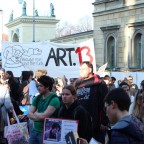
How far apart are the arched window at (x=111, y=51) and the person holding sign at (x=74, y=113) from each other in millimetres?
29066

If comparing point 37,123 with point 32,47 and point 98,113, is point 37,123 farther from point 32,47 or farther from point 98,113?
point 32,47

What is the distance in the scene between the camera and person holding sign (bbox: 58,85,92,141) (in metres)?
6.65

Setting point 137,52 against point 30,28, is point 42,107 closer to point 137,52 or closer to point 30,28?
point 137,52

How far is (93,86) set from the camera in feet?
26.6


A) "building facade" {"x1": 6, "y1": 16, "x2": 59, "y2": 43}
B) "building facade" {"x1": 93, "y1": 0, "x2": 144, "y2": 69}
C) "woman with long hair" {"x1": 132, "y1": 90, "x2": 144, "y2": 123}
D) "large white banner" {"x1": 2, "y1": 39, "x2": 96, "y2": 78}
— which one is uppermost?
"building facade" {"x1": 6, "y1": 16, "x2": 59, "y2": 43}

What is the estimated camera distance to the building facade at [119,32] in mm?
32781

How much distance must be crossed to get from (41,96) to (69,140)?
9.25ft

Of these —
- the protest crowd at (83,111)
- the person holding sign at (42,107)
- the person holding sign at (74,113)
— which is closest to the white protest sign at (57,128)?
the protest crowd at (83,111)

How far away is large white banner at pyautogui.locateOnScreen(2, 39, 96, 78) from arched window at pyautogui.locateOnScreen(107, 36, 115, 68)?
22915 mm

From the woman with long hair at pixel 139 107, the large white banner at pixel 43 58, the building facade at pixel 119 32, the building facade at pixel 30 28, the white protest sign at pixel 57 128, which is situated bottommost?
the white protest sign at pixel 57 128

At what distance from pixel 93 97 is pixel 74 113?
137cm

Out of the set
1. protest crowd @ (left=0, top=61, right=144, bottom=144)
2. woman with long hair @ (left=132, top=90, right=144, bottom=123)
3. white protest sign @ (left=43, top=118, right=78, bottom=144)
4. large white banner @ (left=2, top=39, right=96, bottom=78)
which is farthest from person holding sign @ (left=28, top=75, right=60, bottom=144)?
large white banner @ (left=2, top=39, right=96, bottom=78)

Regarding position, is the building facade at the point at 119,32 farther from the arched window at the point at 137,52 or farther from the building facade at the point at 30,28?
the building facade at the point at 30,28

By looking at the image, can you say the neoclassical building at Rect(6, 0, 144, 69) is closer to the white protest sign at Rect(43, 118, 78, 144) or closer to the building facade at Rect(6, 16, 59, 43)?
the white protest sign at Rect(43, 118, 78, 144)
